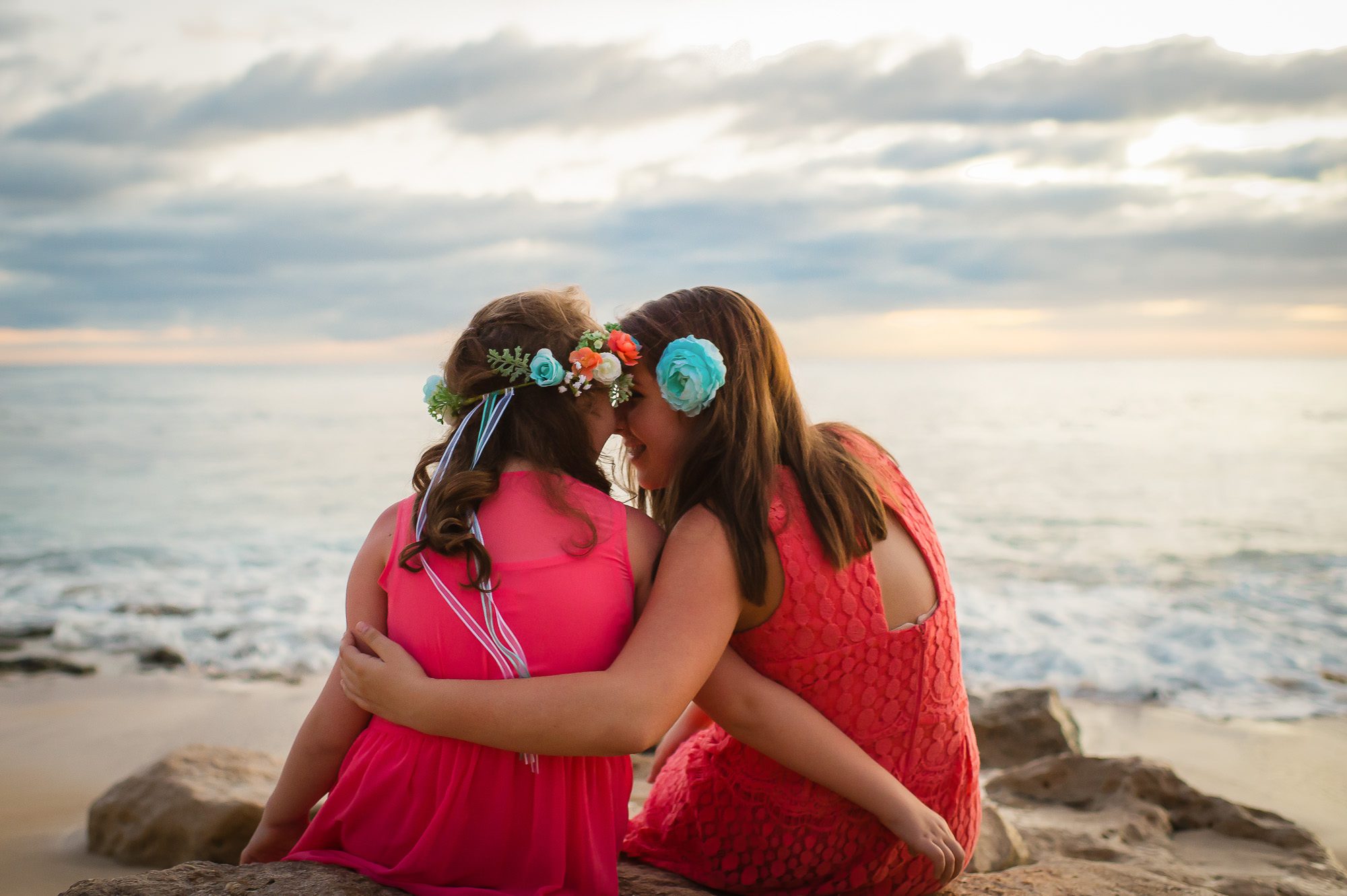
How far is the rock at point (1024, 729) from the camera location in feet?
13.5

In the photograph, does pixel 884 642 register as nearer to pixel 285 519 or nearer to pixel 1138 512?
pixel 285 519

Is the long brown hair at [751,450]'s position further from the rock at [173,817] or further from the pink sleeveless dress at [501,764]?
the rock at [173,817]

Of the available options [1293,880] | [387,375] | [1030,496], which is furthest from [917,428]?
[387,375]

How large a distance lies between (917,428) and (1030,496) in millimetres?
7782

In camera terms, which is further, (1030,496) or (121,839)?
(1030,496)

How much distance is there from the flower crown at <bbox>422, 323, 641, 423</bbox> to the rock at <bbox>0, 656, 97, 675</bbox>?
14.2 feet

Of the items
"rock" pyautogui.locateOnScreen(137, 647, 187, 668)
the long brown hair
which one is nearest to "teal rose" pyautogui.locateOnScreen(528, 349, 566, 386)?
the long brown hair

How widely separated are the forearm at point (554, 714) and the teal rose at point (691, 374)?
603 mm

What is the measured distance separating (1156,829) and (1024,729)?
0.88 meters

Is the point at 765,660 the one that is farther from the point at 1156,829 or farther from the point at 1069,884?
the point at 1156,829

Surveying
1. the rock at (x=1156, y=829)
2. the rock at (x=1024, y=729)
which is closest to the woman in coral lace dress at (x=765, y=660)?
the rock at (x=1156, y=829)

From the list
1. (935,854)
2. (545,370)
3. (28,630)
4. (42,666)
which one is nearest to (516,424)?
(545,370)

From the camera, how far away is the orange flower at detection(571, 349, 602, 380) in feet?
6.54

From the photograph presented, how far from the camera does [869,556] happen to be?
6.70ft
